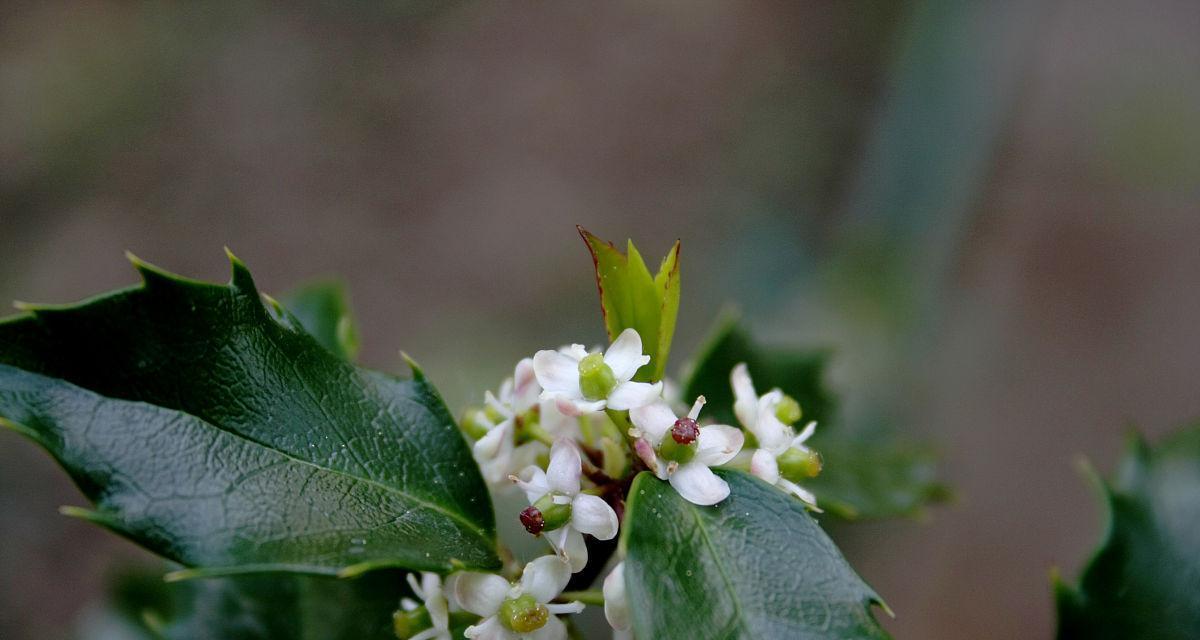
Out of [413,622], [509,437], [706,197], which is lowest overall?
[706,197]

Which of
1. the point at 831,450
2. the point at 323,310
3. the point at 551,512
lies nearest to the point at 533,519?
the point at 551,512

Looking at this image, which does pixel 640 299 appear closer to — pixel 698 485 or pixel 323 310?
pixel 698 485

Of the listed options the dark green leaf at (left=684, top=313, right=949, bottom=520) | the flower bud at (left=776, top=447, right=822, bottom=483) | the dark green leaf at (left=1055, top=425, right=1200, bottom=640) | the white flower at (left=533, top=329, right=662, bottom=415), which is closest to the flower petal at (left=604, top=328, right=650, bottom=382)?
the white flower at (left=533, top=329, right=662, bottom=415)

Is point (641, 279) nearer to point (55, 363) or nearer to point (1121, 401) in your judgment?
point (55, 363)

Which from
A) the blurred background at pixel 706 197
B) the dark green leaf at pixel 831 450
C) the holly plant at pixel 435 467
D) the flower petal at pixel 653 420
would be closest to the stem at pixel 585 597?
the holly plant at pixel 435 467

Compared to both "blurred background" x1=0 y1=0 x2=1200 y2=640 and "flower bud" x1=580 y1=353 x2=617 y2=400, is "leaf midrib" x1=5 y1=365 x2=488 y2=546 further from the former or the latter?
"blurred background" x1=0 y1=0 x2=1200 y2=640

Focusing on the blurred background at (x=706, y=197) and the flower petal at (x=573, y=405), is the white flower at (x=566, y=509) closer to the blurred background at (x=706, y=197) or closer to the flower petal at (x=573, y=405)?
the flower petal at (x=573, y=405)
